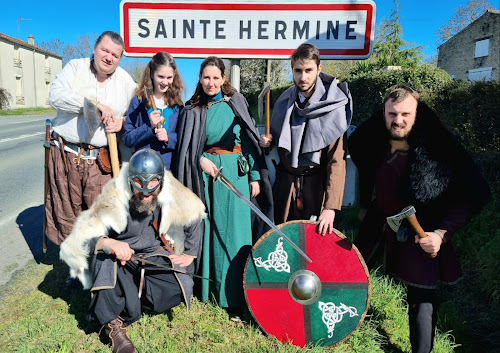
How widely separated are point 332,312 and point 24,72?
1514 inches

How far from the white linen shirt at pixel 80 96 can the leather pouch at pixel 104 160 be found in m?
0.05

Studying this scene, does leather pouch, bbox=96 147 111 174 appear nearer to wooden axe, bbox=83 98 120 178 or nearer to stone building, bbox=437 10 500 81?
wooden axe, bbox=83 98 120 178

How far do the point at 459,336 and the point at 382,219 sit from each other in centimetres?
100

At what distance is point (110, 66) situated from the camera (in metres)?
2.71

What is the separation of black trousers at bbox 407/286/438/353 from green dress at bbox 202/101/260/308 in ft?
3.67

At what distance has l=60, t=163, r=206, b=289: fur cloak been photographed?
2305 millimetres

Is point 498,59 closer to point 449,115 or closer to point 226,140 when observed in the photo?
point 449,115

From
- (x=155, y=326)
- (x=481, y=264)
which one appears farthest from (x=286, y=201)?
(x=481, y=264)

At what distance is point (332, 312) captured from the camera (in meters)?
2.26

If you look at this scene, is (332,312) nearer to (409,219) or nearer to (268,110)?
(409,219)

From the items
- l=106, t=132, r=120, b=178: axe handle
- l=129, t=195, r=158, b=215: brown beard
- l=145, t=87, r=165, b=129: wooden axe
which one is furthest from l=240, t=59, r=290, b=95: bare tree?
l=129, t=195, r=158, b=215: brown beard

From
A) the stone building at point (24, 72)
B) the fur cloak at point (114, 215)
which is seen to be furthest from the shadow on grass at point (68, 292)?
the stone building at point (24, 72)

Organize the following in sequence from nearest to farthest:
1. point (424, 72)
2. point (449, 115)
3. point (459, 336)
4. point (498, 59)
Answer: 1. point (459, 336)
2. point (449, 115)
3. point (424, 72)
4. point (498, 59)

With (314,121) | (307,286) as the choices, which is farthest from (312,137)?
(307,286)
